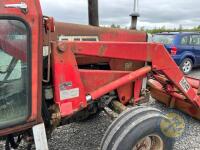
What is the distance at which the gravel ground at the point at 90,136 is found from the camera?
12.8 ft

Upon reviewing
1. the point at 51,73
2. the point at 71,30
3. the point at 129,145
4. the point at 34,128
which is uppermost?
the point at 71,30

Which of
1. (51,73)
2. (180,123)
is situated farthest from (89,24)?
(180,123)

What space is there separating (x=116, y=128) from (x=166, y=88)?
187cm

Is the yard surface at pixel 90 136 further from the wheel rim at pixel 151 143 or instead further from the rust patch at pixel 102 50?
the rust patch at pixel 102 50

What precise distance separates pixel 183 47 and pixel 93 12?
20.8ft

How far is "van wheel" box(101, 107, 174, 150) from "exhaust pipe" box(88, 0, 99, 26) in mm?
1100

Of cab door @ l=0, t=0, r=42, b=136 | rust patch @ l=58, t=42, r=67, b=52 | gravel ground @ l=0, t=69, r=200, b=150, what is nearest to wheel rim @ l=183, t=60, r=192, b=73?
gravel ground @ l=0, t=69, r=200, b=150

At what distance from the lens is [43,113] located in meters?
2.83

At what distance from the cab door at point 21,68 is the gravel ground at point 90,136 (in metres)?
1.45

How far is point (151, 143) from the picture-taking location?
10.5ft

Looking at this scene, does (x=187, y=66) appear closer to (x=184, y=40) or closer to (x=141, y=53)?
(x=184, y=40)

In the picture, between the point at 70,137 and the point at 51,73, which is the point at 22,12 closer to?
the point at 51,73

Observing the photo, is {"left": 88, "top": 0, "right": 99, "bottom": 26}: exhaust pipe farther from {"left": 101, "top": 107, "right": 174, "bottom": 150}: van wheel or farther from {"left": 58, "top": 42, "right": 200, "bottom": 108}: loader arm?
{"left": 101, "top": 107, "right": 174, "bottom": 150}: van wheel

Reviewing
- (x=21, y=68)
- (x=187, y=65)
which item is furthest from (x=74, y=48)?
(x=187, y=65)
